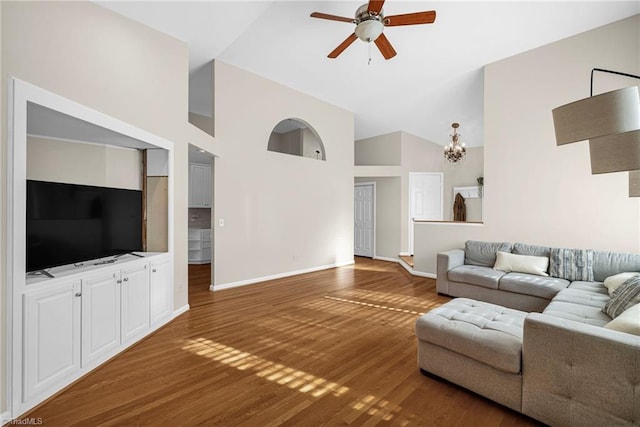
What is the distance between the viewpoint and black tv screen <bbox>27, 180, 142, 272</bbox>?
6.95 feet

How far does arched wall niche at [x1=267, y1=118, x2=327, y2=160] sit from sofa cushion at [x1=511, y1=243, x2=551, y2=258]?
14.4 ft

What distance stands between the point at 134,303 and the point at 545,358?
3.35 meters

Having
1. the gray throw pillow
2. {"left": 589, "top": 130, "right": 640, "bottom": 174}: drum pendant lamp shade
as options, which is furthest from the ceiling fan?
the gray throw pillow

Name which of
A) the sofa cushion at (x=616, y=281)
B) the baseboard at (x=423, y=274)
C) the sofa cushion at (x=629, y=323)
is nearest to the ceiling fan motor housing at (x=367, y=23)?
the sofa cushion at (x=629, y=323)

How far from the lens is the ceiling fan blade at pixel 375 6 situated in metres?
2.83

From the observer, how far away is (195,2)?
10.4 ft

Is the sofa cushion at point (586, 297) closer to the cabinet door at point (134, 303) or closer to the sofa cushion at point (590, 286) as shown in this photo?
the sofa cushion at point (590, 286)

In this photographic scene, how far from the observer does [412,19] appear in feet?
9.82

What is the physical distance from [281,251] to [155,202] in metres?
2.68

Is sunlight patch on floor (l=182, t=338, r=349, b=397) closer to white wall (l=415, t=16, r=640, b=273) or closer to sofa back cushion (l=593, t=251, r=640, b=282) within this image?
sofa back cushion (l=593, t=251, r=640, b=282)

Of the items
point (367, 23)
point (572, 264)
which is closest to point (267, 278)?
point (367, 23)

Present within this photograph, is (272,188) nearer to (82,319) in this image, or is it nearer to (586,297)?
(82,319)

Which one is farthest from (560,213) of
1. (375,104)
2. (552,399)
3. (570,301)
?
(375,104)

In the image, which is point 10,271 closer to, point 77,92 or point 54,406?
point 54,406
